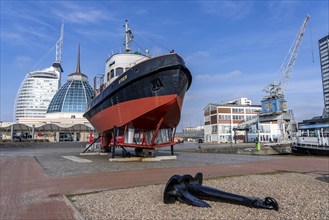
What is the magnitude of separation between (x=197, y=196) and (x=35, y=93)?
196 m

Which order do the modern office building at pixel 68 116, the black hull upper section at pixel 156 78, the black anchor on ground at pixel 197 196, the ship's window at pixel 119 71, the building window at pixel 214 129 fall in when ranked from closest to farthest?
the black anchor on ground at pixel 197 196 → the black hull upper section at pixel 156 78 → the ship's window at pixel 119 71 → the building window at pixel 214 129 → the modern office building at pixel 68 116

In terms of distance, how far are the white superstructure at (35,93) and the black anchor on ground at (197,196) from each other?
19038 cm

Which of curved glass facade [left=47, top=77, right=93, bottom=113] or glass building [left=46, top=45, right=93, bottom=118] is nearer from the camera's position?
glass building [left=46, top=45, right=93, bottom=118]

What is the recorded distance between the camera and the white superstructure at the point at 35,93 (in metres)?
181

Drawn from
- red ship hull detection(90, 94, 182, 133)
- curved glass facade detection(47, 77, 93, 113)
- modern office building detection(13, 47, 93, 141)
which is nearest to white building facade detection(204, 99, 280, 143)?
modern office building detection(13, 47, 93, 141)

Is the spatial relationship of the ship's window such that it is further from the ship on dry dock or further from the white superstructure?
the white superstructure

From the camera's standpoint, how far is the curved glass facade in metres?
120

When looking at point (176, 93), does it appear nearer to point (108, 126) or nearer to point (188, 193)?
point (108, 126)

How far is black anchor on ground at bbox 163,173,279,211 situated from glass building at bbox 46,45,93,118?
113 m

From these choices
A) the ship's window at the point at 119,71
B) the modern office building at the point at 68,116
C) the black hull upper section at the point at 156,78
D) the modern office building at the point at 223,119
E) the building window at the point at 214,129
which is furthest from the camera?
the modern office building at the point at 68,116

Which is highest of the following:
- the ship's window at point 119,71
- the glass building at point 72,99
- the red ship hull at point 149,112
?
the glass building at point 72,99

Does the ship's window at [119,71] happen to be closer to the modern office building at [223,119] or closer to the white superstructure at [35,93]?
the modern office building at [223,119]

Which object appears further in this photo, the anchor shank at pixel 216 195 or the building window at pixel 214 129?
the building window at pixel 214 129

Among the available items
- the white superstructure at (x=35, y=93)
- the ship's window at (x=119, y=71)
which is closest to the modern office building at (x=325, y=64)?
the ship's window at (x=119, y=71)
